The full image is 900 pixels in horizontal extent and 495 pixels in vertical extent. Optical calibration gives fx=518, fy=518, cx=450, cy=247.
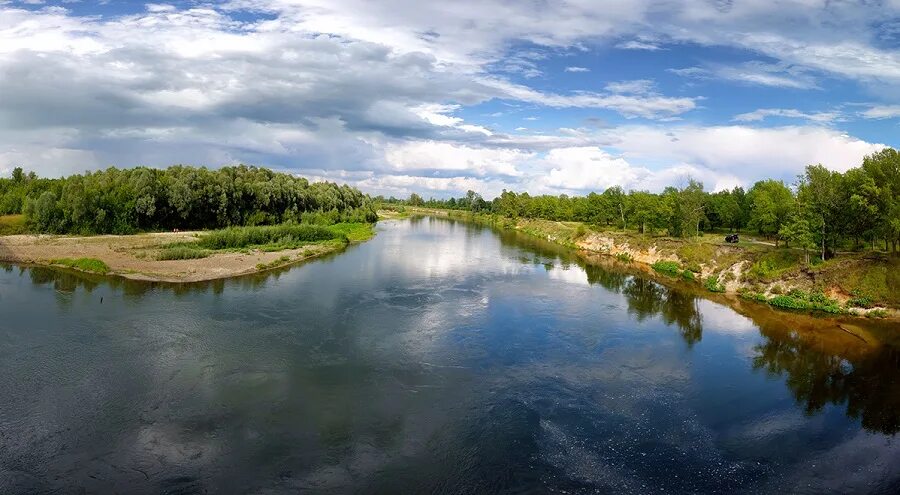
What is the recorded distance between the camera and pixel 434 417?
64.1 feet

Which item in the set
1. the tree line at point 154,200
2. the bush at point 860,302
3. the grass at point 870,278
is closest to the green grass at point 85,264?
the tree line at point 154,200

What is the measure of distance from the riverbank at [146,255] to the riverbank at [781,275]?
136ft

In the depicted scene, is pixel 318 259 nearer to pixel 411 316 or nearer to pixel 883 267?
pixel 411 316

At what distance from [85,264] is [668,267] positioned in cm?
5665

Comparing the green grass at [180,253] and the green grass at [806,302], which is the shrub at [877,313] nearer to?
the green grass at [806,302]

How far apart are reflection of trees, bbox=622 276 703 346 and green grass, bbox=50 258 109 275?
42.6 metres

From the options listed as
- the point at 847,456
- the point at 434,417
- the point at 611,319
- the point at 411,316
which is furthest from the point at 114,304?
the point at 847,456

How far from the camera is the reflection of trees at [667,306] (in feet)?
114

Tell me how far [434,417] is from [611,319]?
20010 mm

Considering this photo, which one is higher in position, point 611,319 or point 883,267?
→ point 883,267

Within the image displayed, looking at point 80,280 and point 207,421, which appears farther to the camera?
point 80,280

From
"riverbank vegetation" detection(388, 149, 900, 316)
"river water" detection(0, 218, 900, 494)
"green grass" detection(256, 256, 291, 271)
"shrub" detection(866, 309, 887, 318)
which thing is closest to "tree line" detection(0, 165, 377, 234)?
"green grass" detection(256, 256, 291, 271)

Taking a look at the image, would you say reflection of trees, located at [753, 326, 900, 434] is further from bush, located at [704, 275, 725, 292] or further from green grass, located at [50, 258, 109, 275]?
green grass, located at [50, 258, 109, 275]

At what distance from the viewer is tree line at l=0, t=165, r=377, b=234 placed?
6212 cm
